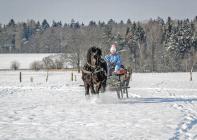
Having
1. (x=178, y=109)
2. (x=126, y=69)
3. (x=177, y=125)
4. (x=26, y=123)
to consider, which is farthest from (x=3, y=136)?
(x=126, y=69)

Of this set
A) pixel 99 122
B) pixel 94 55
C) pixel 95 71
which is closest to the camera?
pixel 99 122

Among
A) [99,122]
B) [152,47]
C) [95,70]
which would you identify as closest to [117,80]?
[95,70]

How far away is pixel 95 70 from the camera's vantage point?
1573 cm

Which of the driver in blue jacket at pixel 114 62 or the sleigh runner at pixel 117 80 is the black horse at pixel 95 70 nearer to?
the sleigh runner at pixel 117 80

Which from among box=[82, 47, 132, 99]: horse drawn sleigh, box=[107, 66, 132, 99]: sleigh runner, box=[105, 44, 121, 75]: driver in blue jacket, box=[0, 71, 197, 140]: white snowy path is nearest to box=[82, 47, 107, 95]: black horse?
box=[82, 47, 132, 99]: horse drawn sleigh

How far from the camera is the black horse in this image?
51.4 feet

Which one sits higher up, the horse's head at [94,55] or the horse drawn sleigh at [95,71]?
the horse's head at [94,55]

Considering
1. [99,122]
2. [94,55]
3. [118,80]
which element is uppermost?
[94,55]

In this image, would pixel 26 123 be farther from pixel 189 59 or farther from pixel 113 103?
pixel 189 59

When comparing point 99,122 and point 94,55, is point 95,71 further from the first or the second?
point 99,122

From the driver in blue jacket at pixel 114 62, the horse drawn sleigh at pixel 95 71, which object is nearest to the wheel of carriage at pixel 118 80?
the driver in blue jacket at pixel 114 62

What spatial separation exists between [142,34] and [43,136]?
4744 inches

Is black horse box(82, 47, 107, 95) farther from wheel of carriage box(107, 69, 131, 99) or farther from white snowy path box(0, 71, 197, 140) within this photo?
wheel of carriage box(107, 69, 131, 99)

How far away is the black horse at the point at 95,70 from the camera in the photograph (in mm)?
15664
